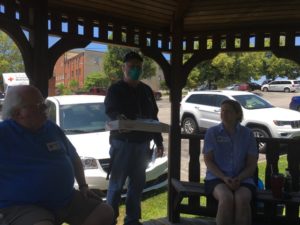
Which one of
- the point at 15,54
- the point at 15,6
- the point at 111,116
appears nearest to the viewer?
the point at 15,6

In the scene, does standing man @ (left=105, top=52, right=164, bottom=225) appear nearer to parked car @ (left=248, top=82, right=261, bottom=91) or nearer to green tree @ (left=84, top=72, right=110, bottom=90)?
green tree @ (left=84, top=72, right=110, bottom=90)

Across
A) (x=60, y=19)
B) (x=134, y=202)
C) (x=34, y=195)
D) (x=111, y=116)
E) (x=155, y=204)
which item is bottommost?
(x=155, y=204)

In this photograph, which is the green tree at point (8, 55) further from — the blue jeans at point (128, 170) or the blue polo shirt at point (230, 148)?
the blue polo shirt at point (230, 148)

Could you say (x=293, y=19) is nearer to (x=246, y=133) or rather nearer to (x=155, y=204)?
(x=246, y=133)

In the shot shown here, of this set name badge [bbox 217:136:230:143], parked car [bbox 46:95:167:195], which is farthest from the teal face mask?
parked car [bbox 46:95:167:195]

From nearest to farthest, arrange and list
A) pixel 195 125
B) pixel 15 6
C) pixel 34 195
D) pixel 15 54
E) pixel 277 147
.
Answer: pixel 34 195 < pixel 15 6 < pixel 277 147 < pixel 195 125 < pixel 15 54

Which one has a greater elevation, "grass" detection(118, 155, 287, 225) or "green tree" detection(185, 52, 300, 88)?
"green tree" detection(185, 52, 300, 88)

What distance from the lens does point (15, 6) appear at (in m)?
3.55

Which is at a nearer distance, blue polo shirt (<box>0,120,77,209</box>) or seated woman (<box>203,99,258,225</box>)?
blue polo shirt (<box>0,120,77,209</box>)

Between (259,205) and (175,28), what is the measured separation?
2.26m

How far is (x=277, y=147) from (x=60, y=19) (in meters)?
2.77

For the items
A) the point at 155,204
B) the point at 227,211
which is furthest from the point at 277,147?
the point at 155,204

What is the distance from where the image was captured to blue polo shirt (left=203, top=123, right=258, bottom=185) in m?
4.15

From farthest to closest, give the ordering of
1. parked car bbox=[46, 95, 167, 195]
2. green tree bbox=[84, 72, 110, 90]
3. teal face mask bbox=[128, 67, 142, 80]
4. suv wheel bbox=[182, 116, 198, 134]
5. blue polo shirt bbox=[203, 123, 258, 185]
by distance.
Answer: green tree bbox=[84, 72, 110, 90], suv wheel bbox=[182, 116, 198, 134], parked car bbox=[46, 95, 167, 195], blue polo shirt bbox=[203, 123, 258, 185], teal face mask bbox=[128, 67, 142, 80]
